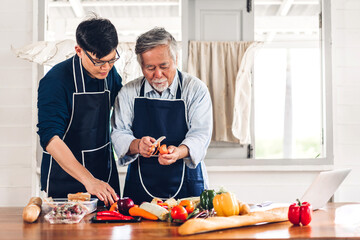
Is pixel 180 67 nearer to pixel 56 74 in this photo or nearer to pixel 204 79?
pixel 204 79

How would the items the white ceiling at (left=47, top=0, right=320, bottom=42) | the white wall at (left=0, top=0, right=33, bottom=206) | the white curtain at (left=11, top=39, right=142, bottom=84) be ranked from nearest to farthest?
1. the white curtain at (left=11, top=39, right=142, bottom=84)
2. the white wall at (left=0, top=0, right=33, bottom=206)
3. the white ceiling at (left=47, top=0, right=320, bottom=42)

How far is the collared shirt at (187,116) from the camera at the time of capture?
261 cm

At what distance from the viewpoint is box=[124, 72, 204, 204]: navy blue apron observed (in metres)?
2.70

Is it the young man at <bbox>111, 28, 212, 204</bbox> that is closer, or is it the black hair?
the black hair

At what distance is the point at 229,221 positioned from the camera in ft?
6.04

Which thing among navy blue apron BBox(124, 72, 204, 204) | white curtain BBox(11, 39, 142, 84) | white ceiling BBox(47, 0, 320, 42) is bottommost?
navy blue apron BBox(124, 72, 204, 204)

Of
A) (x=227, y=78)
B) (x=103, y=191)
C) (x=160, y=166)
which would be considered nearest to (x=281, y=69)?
(x=227, y=78)

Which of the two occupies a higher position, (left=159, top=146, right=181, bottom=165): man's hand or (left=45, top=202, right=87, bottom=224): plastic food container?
(left=159, top=146, right=181, bottom=165): man's hand

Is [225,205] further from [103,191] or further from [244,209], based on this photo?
[103,191]

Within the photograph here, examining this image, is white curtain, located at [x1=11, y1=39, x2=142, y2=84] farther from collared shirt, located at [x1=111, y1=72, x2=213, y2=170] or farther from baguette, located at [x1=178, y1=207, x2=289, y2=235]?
baguette, located at [x1=178, y1=207, x2=289, y2=235]

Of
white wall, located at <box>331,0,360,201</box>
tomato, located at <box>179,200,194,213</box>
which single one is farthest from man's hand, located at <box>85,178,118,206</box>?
white wall, located at <box>331,0,360,201</box>

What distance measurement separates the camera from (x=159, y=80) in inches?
105

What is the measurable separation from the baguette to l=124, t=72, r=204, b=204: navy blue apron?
78cm

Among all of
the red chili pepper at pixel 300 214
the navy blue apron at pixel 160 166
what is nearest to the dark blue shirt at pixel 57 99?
the navy blue apron at pixel 160 166
